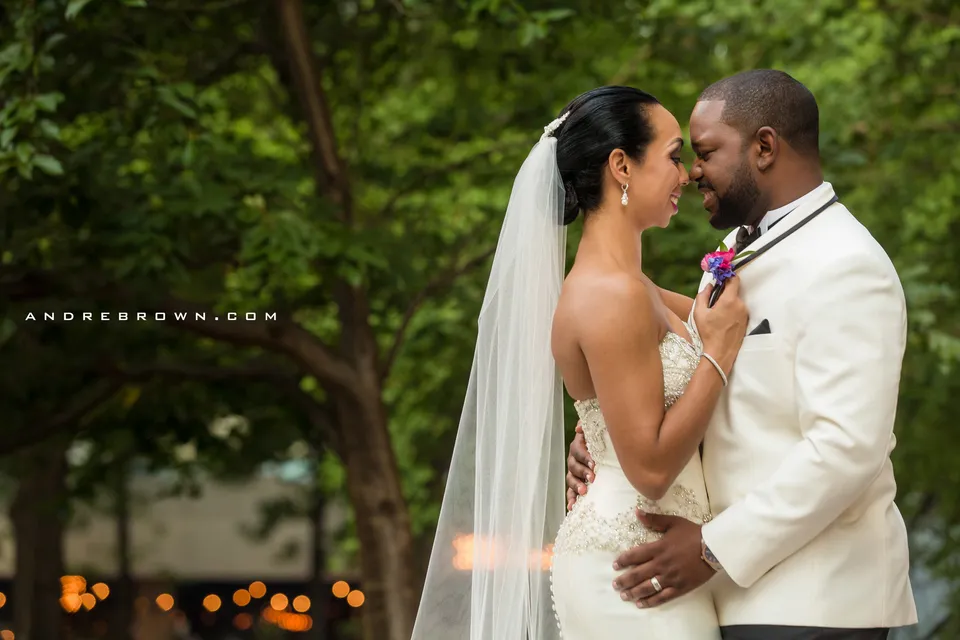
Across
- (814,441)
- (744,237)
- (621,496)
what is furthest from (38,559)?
(814,441)

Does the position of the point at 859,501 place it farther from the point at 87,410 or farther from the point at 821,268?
the point at 87,410

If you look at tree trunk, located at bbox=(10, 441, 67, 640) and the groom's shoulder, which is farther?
tree trunk, located at bbox=(10, 441, 67, 640)

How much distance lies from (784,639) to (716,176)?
121 cm

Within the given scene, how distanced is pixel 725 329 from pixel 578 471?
77 centimetres

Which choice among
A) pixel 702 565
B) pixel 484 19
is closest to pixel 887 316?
pixel 702 565

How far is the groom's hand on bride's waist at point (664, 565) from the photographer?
3.25 metres

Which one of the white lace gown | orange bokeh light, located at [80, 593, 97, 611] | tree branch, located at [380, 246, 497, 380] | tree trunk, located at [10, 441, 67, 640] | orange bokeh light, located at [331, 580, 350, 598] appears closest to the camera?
the white lace gown

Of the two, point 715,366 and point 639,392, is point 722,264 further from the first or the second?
point 639,392

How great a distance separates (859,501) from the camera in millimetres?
3160

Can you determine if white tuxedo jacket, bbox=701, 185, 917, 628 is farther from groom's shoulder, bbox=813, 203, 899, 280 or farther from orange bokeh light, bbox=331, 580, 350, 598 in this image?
orange bokeh light, bbox=331, 580, 350, 598

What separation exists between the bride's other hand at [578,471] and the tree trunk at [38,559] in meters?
9.79

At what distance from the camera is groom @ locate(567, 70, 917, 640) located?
3002mm

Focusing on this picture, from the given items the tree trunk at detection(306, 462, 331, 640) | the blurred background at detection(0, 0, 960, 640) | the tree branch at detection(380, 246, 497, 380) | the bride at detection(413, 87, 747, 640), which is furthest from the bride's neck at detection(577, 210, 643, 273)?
the tree trunk at detection(306, 462, 331, 640)

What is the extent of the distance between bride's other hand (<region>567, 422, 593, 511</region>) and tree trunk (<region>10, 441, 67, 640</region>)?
32.1 feet
